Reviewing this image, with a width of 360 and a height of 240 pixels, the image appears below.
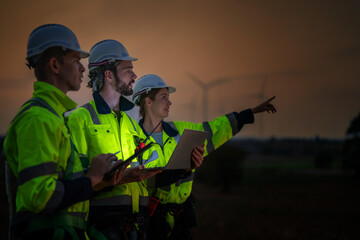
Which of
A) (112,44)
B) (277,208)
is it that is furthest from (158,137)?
(277,208)

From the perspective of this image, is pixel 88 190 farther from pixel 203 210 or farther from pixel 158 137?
pixel 203 210

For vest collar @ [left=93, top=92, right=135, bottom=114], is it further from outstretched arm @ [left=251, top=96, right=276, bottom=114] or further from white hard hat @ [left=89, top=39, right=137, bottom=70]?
outstretched arm @ [left=251, top=96, right=276, bottom=114]

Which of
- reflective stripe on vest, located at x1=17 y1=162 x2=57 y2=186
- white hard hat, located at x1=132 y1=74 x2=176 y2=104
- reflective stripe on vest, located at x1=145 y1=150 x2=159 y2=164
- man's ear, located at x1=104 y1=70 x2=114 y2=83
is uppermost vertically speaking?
man's ear, located at x1=104 y1=70 x2=114 y2=83

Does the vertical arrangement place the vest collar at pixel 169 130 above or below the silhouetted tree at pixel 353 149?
above

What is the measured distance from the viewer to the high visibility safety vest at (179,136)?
6367 millimetres

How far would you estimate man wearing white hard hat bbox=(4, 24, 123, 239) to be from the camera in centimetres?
308

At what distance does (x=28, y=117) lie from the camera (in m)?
3.15

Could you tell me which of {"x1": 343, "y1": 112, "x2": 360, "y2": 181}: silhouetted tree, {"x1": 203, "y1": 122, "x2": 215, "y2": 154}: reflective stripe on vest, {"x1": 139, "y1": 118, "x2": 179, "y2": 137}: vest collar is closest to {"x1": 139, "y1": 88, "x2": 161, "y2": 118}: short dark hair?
{"x1": 139, "y1": 118, "x2": 179, "y2": 137}: vest collar

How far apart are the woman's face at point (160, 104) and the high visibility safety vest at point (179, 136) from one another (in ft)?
0.76

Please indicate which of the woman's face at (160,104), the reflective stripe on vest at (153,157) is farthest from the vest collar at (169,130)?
the reflective stripe on vest at (153,157)

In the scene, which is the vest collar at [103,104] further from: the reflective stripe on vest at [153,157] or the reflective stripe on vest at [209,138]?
the reflective stripe on vest at [209,138]

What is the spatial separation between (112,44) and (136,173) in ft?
5.93

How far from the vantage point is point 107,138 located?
4.84 metres

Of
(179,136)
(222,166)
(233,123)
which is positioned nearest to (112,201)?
(179,136)
